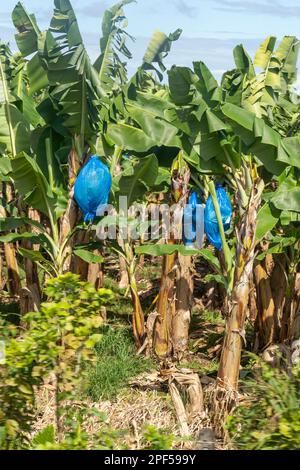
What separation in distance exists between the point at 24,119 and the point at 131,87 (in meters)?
1.28

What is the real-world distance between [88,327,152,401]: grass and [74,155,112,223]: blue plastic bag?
1.70 meters

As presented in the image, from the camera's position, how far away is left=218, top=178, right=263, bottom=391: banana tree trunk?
763 cm

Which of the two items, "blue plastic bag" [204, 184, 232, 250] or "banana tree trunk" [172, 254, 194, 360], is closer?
"blue plastic bag" [204, 184, 232, 250]

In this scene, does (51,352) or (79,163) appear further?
(79,163)

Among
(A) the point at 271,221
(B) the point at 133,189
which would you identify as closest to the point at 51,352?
(A) the point at 271,221

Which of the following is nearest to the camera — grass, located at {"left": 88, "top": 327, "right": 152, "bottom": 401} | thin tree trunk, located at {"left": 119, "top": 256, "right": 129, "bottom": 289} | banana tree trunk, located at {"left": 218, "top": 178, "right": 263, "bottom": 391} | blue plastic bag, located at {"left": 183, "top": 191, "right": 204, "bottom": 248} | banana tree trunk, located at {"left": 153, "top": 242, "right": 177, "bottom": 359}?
banana tree trunk, located at {"left": 218, "top": 178, "right": 263, "bottom": 391}

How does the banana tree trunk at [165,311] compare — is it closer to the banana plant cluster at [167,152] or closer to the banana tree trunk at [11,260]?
the banana plant cluster at [167,152]

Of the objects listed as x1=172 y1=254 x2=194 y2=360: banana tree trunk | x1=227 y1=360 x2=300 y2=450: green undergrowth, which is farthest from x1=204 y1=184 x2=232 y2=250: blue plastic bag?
x1=227 y1=360 x2=300 y2=450: green undergrowth

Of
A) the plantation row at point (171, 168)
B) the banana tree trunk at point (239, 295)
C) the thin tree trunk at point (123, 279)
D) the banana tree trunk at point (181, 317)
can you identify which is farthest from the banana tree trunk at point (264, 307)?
the thin tree trunk at point (123, 279)

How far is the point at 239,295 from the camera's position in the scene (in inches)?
303

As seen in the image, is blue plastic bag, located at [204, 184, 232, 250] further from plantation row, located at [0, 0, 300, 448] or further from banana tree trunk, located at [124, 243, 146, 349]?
banana tree trunk, located at [124, 243, 146, 349]

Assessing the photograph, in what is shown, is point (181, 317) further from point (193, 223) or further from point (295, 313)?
point (295, 313)

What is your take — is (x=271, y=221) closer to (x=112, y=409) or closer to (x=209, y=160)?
(x=209, y=160)
